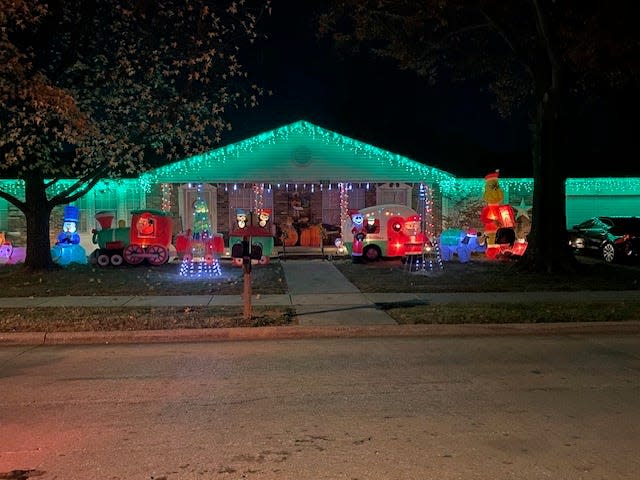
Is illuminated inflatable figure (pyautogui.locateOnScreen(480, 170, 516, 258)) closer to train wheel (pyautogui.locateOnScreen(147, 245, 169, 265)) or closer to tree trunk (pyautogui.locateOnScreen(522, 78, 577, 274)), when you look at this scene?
tree trunk (pyautogui.locateOnScreen(522, 78, 577, 274))

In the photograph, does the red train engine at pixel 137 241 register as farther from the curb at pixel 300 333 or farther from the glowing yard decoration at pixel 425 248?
the curb at pixel 300 333

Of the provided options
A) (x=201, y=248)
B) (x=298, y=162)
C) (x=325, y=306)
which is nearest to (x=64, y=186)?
(x=201, y=248)

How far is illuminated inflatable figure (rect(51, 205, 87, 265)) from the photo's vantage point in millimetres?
18109

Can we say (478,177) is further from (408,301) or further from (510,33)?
(408,301)

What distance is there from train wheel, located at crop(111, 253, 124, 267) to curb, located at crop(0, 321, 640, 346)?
27.0ft

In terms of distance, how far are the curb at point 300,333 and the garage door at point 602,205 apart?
13.8m

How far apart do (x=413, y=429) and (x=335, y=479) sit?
3.90 ft

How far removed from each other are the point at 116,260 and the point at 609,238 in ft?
47.1

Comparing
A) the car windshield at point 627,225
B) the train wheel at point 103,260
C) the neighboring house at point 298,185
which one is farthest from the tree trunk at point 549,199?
the train wheel at point 103,260

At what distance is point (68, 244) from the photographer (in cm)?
1811


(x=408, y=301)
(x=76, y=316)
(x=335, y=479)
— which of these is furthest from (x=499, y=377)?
(x=76, y=316)

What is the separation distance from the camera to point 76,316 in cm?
1038

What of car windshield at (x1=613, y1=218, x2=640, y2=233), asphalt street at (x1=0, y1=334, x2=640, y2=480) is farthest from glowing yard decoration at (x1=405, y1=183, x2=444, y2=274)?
asphalt street at (x1=0, y1=334, x2=640, y2=480)

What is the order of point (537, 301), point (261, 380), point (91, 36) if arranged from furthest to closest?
point (91, 36) → point (537, 301) → point (261, 380)
